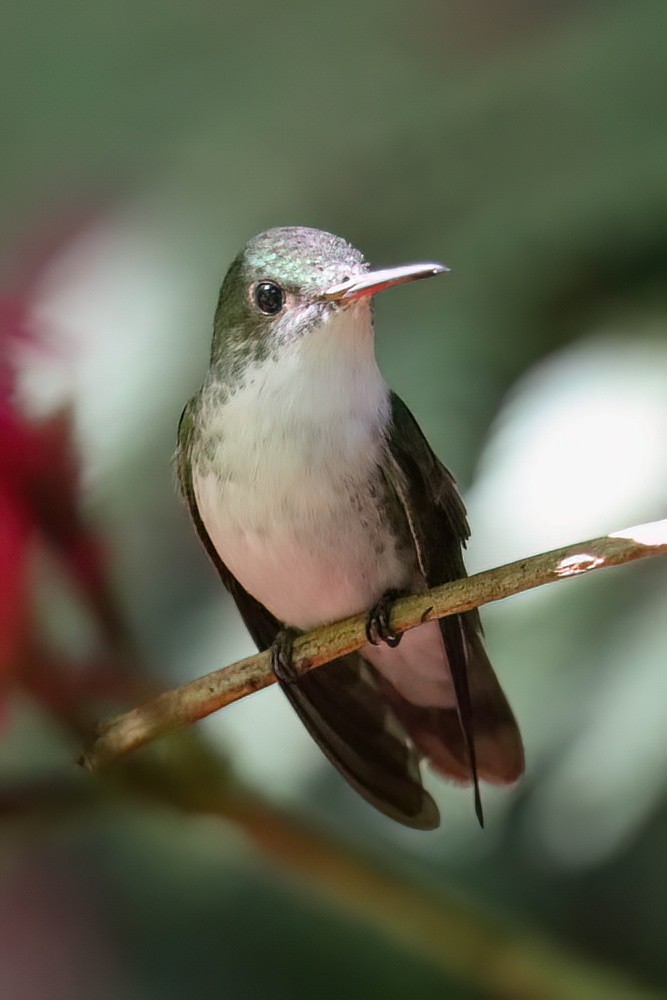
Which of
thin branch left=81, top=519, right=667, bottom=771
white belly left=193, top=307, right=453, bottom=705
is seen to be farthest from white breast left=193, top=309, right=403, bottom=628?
thin branch left=81, top=519, right=667, bottom=771

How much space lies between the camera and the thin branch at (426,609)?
0.40 m

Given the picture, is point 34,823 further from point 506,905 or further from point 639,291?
point 639,291

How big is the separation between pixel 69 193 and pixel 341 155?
22 cm

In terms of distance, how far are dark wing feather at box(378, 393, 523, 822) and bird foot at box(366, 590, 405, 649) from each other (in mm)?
32

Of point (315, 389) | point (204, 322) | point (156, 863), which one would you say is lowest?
point (156, 863)

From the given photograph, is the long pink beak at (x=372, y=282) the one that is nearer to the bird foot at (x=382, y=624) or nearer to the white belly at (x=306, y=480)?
the white belly at (x=306, y=480)

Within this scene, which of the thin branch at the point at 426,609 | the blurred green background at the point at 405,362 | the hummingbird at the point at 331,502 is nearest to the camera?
the thin branch at the point at 426,609

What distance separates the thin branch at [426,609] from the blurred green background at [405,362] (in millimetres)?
236

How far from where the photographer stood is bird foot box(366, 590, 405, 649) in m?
0.69

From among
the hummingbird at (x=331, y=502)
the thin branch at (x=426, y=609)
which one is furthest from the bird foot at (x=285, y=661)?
the thin branch at (x=426, y=609)

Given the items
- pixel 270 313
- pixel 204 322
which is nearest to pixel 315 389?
pixel 270 313

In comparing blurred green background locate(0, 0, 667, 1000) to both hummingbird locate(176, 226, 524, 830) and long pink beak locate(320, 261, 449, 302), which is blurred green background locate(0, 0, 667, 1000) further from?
long pink beak locate(320, 261, 449, 302)

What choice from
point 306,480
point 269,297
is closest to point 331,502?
point 306,480

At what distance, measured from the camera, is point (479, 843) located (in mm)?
903
